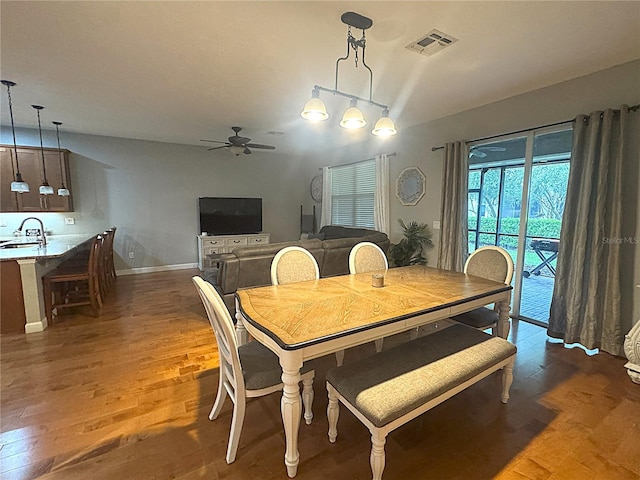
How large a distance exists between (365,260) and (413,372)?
135 cm

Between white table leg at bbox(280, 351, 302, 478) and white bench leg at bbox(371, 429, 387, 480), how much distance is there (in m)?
0.37

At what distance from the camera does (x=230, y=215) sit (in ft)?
21.1

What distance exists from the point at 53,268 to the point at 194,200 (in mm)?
2844

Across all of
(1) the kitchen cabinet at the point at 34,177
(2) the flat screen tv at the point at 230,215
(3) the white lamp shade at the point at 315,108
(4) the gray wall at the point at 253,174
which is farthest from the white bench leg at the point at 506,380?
(1) the kitchen cabinet at the point at 34,177

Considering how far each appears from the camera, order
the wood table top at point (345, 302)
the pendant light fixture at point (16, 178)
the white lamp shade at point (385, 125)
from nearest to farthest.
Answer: the wood table top at point (345, 302) < the white lamp shade at point (385, 125) < the pendant light fixture at point (16, 178)

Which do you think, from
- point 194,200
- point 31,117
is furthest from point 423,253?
point 31,117

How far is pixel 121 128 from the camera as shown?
4.76 m

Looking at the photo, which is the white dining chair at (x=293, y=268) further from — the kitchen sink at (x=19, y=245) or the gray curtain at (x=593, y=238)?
the kitchen sink at (x=19, y=245)

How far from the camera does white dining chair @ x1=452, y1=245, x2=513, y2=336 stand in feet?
7.91

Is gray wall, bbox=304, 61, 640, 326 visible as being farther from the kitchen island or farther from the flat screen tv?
the kitchen island

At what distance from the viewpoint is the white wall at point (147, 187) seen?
5172 mm

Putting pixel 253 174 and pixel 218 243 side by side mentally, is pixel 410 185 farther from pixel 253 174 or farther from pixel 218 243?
pixel 218 243

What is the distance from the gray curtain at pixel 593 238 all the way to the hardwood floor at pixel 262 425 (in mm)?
263

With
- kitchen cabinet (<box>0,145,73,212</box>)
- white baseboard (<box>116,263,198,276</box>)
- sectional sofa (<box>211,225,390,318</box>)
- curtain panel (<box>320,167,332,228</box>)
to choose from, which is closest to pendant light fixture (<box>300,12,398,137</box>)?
sectional sofa (<box>211,225,390,318</box>)
